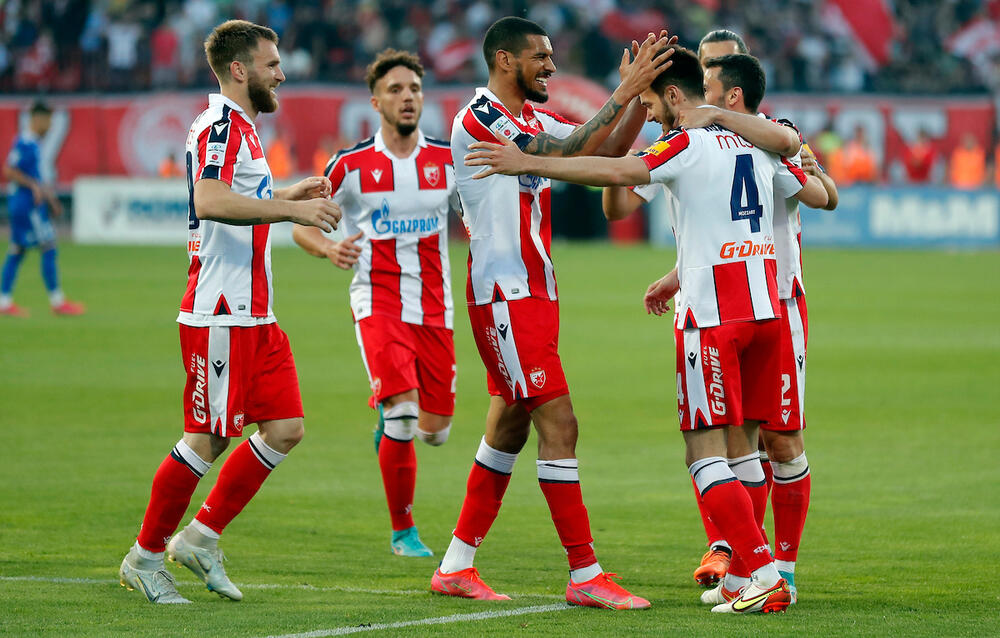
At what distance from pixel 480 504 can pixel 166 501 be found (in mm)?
1338

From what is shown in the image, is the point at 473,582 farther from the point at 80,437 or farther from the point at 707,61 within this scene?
the point at 80,437

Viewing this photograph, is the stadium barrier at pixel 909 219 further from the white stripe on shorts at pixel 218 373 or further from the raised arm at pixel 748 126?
the white stripe on shorts at pixel 218 373

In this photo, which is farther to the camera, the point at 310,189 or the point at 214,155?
the point at 310,189

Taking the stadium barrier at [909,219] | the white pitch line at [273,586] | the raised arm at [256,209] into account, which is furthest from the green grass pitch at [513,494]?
the stadium barrier at [909,219]

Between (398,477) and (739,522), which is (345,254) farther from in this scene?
(739,522)

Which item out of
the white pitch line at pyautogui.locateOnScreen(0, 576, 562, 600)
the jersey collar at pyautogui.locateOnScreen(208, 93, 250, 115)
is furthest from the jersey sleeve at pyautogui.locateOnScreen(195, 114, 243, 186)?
the white pitch line at pyautogui.locateOnScreen(0, 576, 562, 600)

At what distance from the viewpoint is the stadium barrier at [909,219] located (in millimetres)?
30328

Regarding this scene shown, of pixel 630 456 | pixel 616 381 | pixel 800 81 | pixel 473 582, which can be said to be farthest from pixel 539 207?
pixel 800 81

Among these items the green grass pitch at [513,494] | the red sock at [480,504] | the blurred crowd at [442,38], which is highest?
the blurred crowd at [442,38]

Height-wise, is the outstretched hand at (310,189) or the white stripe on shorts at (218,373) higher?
the outstretched hand at (310,189)

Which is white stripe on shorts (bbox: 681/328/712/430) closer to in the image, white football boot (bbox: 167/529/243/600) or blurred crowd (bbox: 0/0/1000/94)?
white football boot (bbox: 167/529/243/600)

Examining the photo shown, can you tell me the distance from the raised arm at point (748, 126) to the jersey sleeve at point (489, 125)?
2.19 feet

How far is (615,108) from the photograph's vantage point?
587cm

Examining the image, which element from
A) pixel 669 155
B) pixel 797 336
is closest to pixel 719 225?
pixel 669 155
